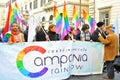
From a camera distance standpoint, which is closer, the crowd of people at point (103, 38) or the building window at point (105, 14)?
the crowd of people at point (103, 38)

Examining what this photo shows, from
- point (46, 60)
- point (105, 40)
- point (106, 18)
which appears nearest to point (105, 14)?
point (106, 18)

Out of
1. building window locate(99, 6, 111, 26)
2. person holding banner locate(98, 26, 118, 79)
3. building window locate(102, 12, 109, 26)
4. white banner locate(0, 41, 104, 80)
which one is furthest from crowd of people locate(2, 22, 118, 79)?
building window locate(102, 12, 109, 26)

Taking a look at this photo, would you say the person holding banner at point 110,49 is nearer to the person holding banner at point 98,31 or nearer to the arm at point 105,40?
the arm at point 105,40

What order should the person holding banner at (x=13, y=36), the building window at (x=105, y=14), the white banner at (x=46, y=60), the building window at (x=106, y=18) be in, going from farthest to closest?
the building window at (x=106, y=18), the building window at (x=105, y=14), the person holding banner at (x=13, y=36), the white banner at (x=46, y=60)

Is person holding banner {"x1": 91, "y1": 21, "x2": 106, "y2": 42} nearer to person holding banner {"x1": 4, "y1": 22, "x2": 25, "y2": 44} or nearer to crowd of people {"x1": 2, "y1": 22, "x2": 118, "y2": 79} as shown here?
crowd of people {"x1": 2, "y1": 22, "x2": 118, "y2": 79}

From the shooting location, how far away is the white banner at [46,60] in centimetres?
880

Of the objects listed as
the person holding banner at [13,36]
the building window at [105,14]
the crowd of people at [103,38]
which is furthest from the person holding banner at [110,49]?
the building window at [105,14]

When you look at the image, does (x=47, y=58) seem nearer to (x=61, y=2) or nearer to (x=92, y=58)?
(x=92, y=58)

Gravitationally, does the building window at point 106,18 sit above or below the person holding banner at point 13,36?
above

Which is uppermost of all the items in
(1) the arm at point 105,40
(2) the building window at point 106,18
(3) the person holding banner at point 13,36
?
(2) the building window at point 106,18

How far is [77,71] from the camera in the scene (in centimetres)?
1056

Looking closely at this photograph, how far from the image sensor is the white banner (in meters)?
8.80

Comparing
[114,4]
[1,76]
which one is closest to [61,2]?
[114,4]

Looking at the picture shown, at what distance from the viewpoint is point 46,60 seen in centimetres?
934
